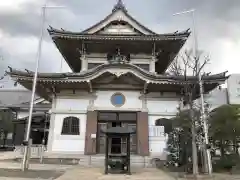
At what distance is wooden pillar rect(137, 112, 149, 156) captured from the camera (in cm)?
1806

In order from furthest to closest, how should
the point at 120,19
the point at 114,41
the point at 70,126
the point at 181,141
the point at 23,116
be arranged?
the point at 23,116 < the point at 120,19 < the point at 114,41 < the point at 70,126 < the point at 181,141

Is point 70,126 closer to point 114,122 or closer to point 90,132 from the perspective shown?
point 90,132

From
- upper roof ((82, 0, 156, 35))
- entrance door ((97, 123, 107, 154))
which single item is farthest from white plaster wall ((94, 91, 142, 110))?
upper roof ((82, 0, 156, 35))

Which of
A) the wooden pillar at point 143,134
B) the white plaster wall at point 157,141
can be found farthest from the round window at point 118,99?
the white plaster wall at point 157,141

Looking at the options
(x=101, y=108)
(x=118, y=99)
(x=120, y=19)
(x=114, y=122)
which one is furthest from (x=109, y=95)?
(x=120, y=19)

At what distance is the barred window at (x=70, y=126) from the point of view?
61.4ft

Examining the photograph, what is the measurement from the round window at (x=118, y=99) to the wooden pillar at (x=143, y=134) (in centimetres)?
154

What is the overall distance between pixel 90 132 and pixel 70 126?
1580mm

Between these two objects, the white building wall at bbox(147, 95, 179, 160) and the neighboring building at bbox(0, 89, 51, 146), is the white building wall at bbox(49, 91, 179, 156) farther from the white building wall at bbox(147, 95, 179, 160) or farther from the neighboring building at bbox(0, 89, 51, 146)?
the neighboring building at bbox(0, 89, 51, 146)

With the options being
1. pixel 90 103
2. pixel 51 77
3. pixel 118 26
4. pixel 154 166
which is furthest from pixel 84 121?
pixel 118 26

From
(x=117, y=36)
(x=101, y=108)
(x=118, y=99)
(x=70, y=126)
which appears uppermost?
(x=117, y=36)

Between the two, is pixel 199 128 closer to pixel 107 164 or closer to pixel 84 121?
pixel 107 164

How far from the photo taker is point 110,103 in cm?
1917

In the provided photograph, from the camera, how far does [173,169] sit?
49.4 feet
